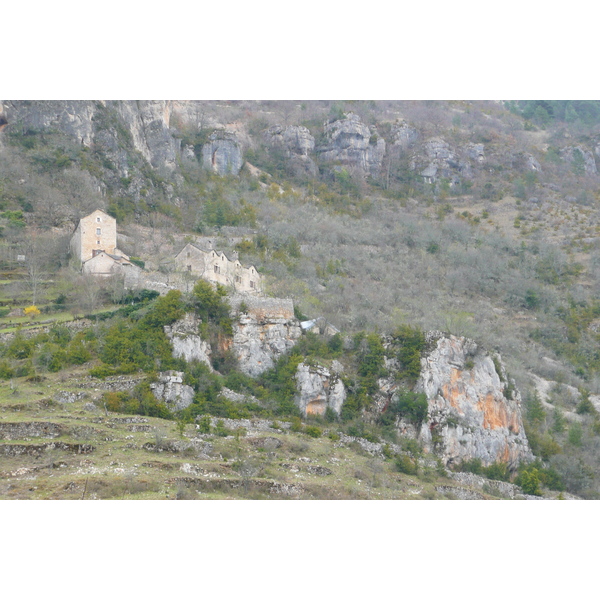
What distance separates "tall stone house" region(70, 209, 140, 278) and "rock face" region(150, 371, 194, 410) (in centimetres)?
840

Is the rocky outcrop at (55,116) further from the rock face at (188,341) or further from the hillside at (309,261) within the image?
the rock face at (188,341)

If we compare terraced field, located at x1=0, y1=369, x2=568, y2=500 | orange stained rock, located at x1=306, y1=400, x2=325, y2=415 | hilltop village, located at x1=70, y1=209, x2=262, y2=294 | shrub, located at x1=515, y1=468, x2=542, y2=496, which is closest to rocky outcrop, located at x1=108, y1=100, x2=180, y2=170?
hilltop village, located at x1=70, y1=209, x2=262, y2=294

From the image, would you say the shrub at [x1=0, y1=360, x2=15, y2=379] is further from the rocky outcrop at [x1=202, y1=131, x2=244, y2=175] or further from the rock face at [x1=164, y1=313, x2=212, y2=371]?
the rocky outcrop at [x1=202, y1=131, x2=244, y2=175]

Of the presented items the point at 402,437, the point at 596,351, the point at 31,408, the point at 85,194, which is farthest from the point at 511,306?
the point at 31,408

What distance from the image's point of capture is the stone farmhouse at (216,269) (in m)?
38.7

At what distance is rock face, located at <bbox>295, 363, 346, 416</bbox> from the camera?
3381 centimetres

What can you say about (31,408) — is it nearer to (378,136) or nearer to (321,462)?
(321,462)

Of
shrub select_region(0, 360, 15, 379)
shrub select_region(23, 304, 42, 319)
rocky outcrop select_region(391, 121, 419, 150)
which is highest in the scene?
rocky outcrop select_region(391, 121, 419, 150)

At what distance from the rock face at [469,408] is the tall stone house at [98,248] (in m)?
16.7

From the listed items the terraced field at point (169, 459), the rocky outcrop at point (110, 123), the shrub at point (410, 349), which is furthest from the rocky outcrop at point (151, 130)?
the terraced field at point (169, 459)

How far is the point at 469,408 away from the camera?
35688mm

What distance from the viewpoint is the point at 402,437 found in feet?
111

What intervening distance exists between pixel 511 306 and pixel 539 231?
49.0ft

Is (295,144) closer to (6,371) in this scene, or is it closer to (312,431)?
(312,431)
